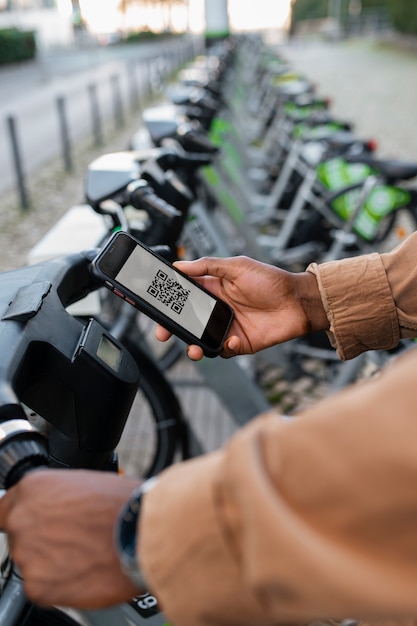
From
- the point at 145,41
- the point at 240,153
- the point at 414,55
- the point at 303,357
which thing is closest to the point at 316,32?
the point at 145,41

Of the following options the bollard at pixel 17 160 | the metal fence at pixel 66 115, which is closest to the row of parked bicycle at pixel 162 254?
the bollard at pixel 17 160

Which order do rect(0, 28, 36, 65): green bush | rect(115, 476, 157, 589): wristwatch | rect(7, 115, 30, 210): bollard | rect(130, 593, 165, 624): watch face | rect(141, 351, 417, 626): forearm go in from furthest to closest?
rect(0, 28, 36, 65): green bush, rect(7, 115, 30, 210): bollard, rect(130, 593, 165, 624): watch face, rect(115, 476, 157, 589): wristwatch, rect(141, 351, 417, 626): forearm

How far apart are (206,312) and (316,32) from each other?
61.0 m

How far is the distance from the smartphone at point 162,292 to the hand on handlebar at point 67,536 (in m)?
0.51

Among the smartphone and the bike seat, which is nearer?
the smartphone

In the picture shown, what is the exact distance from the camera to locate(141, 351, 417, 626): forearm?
699mm

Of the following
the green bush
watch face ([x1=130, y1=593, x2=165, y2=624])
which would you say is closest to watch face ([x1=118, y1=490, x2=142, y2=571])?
watch face ([x1=130, y1=593, x2=165, y2=624])

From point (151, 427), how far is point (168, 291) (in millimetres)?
2016

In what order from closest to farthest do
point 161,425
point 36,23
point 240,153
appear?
point 161,425, point 240,153, point 36,23

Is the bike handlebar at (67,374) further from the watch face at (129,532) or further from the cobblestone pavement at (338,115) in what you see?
the cobblestone pavement at (338,115)

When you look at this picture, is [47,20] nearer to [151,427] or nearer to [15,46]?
[15,46]

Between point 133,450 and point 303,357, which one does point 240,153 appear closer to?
point 303,357

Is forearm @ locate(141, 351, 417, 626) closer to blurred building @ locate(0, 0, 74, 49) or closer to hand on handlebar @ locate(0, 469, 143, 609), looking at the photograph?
hand on handlebar @ locate(0, 469, 143, 609)

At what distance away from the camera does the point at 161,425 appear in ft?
9.50
